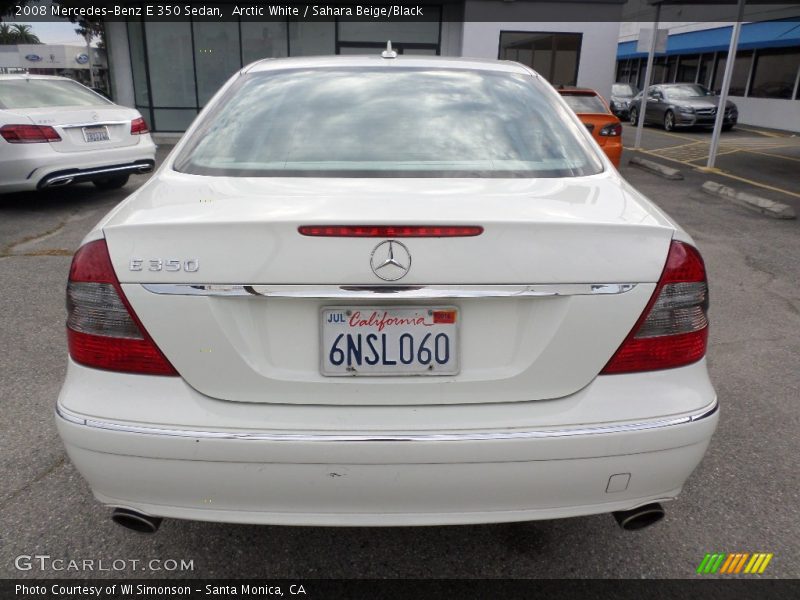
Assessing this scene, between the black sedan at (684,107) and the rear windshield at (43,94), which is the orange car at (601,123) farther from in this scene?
the black sedan at (684,107)

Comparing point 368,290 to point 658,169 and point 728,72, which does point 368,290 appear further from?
point 728,72

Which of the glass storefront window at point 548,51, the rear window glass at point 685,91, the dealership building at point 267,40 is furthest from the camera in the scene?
the rear window glass at point 685,91

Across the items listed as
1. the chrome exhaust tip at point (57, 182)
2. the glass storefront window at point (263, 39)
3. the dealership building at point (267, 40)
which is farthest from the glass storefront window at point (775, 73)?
the chrome exhaust tip at point (57, 182)

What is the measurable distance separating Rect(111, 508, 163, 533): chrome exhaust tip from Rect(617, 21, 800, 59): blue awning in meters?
26.0

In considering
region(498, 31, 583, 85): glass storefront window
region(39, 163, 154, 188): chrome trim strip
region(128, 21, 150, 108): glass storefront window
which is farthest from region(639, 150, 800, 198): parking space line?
region(128, 21, 150, 108): glass storefront window

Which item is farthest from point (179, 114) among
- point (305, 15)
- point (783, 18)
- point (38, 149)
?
point (783, 18)

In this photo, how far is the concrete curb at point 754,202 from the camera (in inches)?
319

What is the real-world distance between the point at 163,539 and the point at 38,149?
6.20 m

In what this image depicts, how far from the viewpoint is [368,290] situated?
5.20ft

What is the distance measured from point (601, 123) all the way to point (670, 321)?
9.15m

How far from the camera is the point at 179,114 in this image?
16375 mm

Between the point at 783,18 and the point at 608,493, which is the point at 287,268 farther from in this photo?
the point at 783,18

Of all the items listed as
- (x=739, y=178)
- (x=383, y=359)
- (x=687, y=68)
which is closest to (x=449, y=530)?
(x=383, y=359)

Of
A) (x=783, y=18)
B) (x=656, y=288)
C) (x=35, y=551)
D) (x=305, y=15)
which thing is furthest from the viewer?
(x=783, y=18)
